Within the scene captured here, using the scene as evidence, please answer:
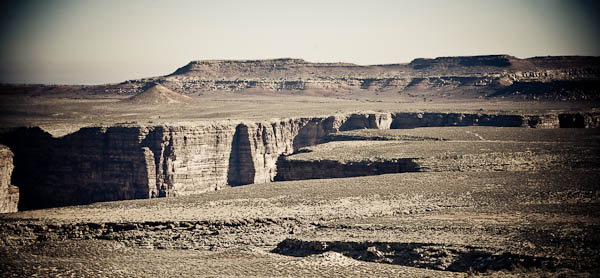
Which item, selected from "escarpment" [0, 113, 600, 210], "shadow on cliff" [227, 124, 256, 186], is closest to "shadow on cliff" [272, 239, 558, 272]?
"escarpment" [0, 113, 600, 210]

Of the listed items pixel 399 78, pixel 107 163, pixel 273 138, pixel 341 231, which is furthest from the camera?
pixel 399 78

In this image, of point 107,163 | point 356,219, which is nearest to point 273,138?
point 107,163

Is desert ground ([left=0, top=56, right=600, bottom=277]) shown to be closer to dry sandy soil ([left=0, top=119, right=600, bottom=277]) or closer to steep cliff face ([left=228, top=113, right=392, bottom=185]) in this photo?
dry sandy soil ([left=0, top=119, right=600, bottom=277])

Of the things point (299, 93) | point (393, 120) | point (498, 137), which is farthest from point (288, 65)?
point (498, 137)

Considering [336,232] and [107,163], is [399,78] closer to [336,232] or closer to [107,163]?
[107,163]

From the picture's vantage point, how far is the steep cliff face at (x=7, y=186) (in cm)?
4275

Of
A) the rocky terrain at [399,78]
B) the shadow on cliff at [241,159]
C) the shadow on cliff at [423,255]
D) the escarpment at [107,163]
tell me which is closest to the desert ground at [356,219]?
the shadow on cliff at [423,255]

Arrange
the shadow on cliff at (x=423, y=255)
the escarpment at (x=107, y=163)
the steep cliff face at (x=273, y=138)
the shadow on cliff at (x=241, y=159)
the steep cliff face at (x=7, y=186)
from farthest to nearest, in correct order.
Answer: the steep cliff face at (x=273, y=138)
the shadow on cliff at (x=241, y=159)
the escarpment at (x=107, y=163)
the steep cliff face at (x=7, y=186)
the shadow on cliff at (x=423, y=255)

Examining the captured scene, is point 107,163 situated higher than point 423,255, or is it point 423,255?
point 423,255

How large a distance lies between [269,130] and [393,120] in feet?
51.0

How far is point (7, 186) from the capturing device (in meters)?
43.4

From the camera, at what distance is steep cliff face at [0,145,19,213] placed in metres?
42.8

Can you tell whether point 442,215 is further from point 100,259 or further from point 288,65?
point 288,65

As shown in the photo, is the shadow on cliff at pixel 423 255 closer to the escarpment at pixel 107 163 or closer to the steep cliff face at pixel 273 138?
the escarpment at pixel 107 163
